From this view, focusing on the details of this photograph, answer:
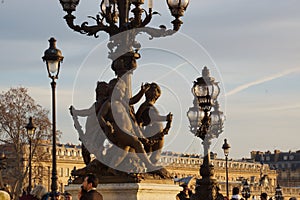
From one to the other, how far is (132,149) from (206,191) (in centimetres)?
771

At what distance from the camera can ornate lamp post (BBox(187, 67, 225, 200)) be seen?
21.8 meters

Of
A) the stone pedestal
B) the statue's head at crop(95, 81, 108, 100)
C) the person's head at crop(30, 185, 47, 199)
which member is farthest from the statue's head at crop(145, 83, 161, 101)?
the person's head at crop(30, 185, 47, 199)

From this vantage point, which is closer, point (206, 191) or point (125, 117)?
point (125, 117)

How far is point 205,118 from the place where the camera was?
862 inches

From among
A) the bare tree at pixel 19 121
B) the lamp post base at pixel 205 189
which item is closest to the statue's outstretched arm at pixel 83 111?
the lamp post base at pixel 205 189

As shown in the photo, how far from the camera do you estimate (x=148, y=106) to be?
15344 millimetres

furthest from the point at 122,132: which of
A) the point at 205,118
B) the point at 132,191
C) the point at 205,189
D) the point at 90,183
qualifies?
the point at 205,189

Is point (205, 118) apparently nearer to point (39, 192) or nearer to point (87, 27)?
point (87, 27)

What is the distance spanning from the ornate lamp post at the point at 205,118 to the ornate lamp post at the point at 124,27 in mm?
5466

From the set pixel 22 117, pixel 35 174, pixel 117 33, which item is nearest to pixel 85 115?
pixel 117 33

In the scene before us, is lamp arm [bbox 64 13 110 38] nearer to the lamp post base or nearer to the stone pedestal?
the stone pedestal

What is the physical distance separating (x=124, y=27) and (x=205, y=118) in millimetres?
6802

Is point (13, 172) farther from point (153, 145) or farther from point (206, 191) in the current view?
point (153, 145)

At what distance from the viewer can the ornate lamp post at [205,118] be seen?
2181cm
